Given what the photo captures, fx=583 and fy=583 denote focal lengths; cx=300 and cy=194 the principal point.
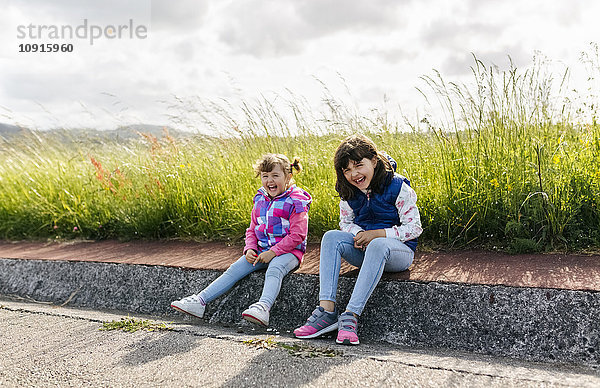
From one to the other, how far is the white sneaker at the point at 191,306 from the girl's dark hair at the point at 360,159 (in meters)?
1.08

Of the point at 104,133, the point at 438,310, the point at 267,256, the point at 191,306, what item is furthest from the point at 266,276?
the point at 104,133

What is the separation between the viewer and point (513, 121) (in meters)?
4.16

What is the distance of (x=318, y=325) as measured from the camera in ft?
9.98

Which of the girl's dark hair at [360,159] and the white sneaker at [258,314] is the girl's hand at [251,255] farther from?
the girl's dark hair at [360,159]

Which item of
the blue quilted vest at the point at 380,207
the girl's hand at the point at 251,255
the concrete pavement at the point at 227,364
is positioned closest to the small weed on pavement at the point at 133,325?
the concrete pavement at the point at 227,364

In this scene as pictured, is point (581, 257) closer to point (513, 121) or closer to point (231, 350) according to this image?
point (513, 121)

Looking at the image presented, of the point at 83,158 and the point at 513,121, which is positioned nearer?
the point at 513,121

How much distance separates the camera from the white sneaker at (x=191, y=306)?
340 cm

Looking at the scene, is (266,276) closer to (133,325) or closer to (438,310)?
(133,325)

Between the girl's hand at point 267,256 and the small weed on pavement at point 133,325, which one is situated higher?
the girl's hand at point 267,256

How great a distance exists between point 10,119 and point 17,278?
384 cm

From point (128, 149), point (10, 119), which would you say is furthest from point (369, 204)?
point (10, 119)

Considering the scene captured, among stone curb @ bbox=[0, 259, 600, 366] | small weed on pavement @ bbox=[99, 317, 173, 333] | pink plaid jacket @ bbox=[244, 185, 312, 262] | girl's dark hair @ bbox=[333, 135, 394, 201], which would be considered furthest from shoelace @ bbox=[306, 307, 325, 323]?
small weed on pavement @ bbox=[99, 317, 173, 333]

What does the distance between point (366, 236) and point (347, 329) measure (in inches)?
21.3
